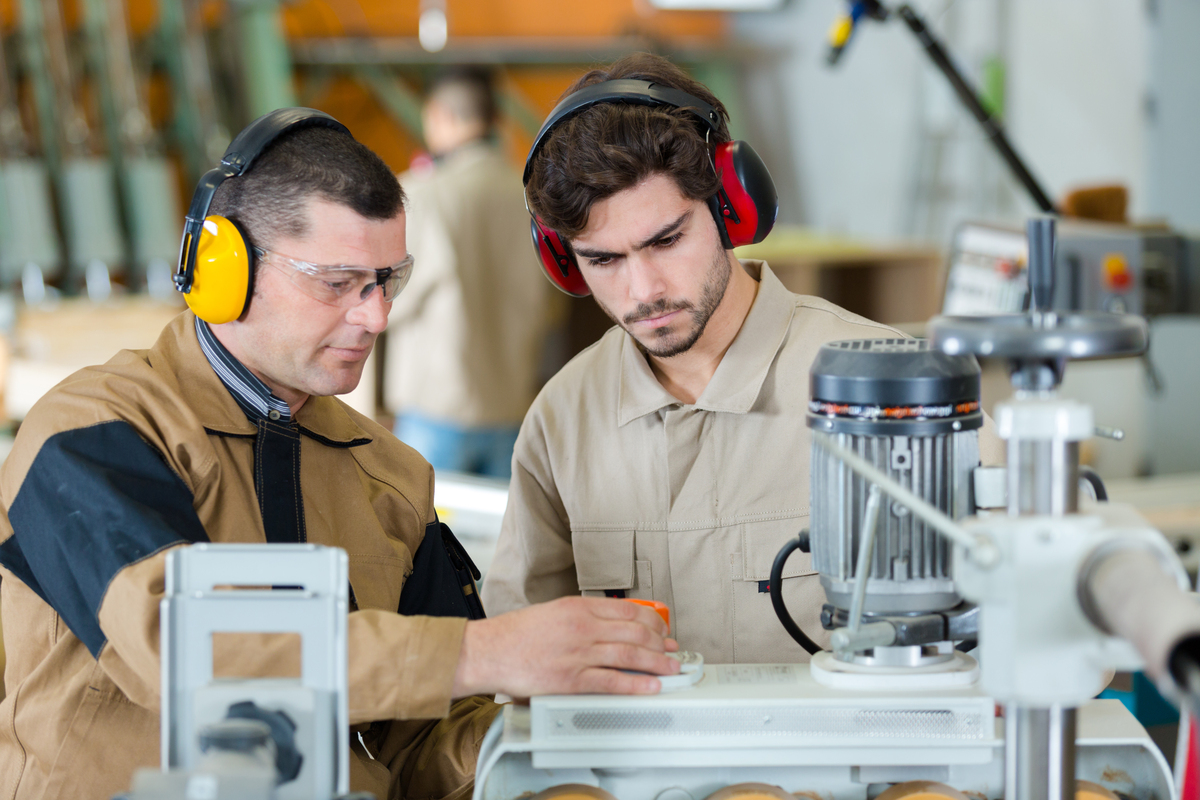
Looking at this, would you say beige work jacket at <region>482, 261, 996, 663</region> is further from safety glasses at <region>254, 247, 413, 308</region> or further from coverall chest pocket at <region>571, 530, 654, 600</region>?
safety glasses at <region>254, 247, 413, 308</region>

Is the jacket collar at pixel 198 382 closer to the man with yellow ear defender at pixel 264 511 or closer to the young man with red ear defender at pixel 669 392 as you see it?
the man with yellow ear defender at pixel 264 511

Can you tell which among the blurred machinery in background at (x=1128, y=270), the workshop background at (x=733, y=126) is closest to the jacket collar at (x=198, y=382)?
the workshop background at (x=733, y=126)

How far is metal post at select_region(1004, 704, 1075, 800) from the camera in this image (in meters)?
0.80

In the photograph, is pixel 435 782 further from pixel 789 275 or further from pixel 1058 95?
pixel 1058 95

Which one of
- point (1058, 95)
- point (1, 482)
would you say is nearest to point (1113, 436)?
point (1, 482)

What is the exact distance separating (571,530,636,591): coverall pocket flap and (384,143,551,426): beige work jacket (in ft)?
7.47

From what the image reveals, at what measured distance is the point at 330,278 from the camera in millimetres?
1278

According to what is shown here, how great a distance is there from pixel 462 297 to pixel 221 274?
2563 millimetres

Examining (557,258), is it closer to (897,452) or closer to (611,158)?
(611,158)

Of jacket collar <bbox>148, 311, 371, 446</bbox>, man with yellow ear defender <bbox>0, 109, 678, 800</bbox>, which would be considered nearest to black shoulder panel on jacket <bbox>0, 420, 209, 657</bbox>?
man with yellow ear defender <bbox>0, 109, 678, 800</bbox>

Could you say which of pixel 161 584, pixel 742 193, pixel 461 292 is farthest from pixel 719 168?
pixel 461 292

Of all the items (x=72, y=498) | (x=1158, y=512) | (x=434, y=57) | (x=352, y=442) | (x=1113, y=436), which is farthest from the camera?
(x=434, y=57)

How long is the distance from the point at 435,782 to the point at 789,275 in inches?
131

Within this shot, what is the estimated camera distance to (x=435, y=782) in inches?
51.6
